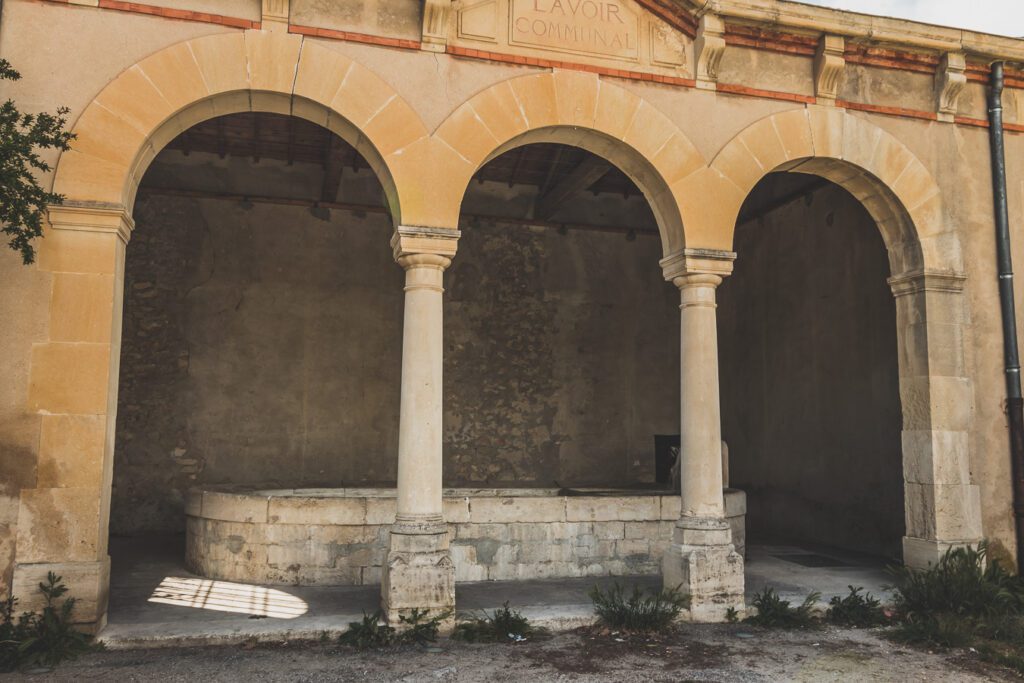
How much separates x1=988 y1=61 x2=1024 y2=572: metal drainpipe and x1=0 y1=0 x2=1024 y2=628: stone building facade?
0.10 m

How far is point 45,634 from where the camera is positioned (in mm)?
4992

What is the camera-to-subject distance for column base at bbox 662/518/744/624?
6195 millimetres

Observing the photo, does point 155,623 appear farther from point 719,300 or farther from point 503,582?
point 719,300

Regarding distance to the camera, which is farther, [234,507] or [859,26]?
[234,507]

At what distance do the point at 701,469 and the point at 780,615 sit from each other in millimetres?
1248

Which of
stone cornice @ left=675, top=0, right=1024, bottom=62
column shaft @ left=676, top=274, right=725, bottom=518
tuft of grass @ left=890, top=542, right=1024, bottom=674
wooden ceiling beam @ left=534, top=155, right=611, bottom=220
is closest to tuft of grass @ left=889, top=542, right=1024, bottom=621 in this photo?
tuft of grass @ left=890, top=542, right=1024, bottom=674

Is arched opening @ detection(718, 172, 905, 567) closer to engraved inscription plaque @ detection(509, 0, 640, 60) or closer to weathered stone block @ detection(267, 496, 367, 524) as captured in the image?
engraved inscription plaque @ detection(509, 0, 640, 60)

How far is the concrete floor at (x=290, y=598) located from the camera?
5465 mm

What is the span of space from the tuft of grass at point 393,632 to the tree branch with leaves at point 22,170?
320 cm

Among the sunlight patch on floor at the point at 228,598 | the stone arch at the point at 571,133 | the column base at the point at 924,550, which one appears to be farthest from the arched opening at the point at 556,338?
the column base at the point at 924,550

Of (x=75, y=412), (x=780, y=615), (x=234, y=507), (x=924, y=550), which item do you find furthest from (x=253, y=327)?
(x=924, y=550)

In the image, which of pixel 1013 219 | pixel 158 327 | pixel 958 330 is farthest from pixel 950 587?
pixel 158 327

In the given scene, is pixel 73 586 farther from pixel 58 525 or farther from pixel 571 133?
pixel 571 133

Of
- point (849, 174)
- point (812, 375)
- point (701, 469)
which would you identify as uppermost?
point (849, 174)
